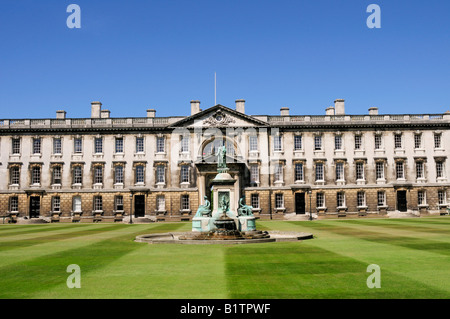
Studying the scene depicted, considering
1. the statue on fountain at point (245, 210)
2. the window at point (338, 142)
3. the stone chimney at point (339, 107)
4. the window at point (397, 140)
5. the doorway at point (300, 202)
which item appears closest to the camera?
the statue on fountain at point (245, 210)

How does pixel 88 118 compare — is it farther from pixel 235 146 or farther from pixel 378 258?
pixel 378 258

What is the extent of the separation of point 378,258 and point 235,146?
37.1m

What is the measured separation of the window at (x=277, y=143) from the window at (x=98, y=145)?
2040 centimetres

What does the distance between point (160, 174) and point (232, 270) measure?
39.4 metres

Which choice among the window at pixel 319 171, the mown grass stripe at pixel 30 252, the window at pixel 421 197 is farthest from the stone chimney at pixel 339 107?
the mown grass stripe at pixel 30 252

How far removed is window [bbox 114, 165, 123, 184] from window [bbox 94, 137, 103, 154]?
2.85 metres

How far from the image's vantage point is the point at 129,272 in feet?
41.3

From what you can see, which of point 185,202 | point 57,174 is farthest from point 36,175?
point 185,202

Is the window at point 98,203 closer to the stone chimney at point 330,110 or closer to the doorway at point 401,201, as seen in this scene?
the stone chimney at point 330,110

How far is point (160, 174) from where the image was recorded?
51281mm

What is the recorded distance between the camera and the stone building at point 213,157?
167 feet

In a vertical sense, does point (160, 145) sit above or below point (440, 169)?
above

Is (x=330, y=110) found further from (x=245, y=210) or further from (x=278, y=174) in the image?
(x=245, y=210)
